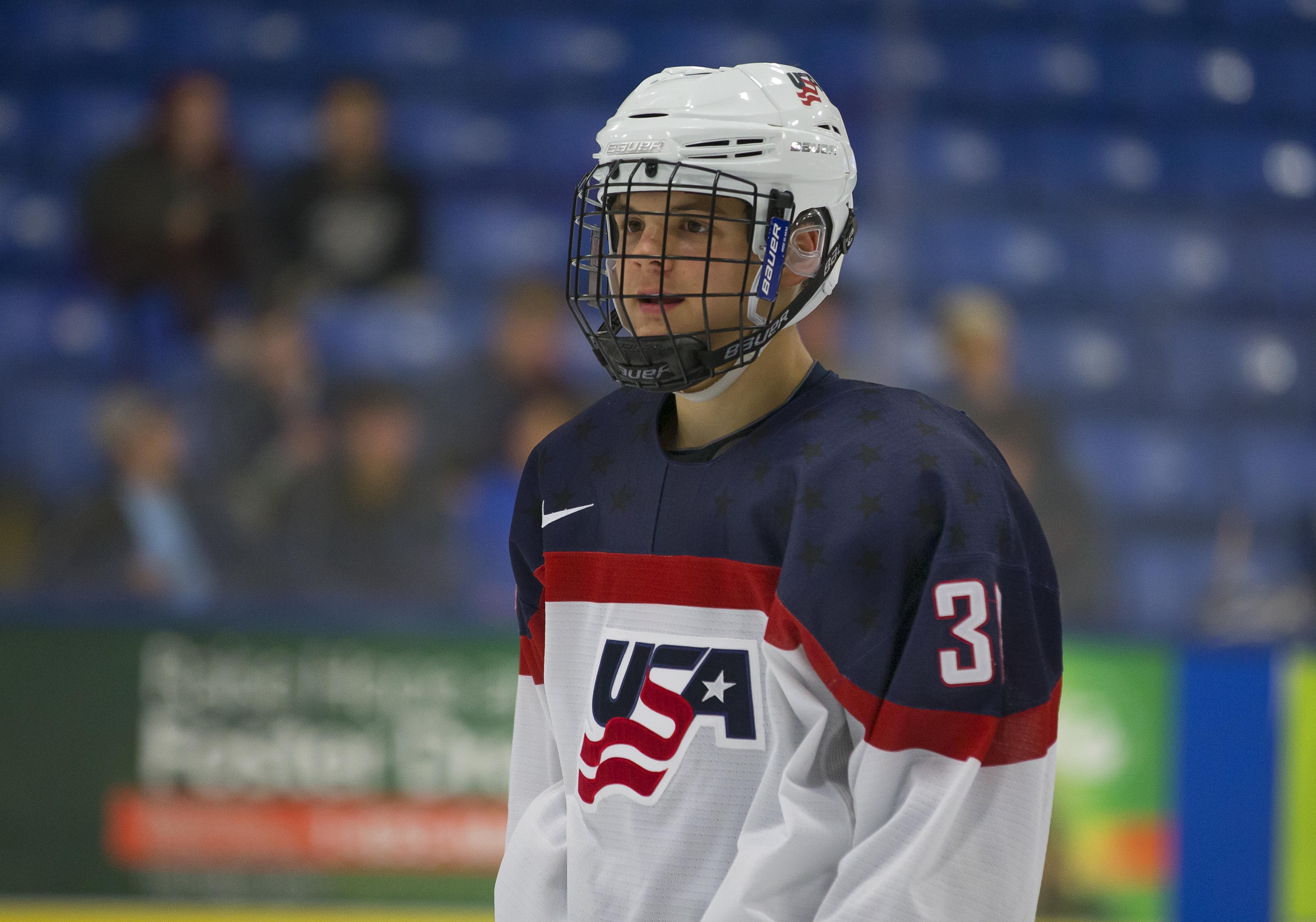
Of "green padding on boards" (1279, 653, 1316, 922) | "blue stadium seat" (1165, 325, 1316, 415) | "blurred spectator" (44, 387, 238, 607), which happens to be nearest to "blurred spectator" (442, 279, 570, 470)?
"blurred spectator" (44, 387, 238, 607)

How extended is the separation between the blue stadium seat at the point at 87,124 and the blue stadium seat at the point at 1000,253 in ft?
8.28

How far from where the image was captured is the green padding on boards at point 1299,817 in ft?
10.1

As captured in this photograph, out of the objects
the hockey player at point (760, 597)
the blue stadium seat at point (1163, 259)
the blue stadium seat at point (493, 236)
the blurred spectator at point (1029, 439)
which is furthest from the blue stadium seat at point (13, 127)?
the hockey player at point (760, 597)

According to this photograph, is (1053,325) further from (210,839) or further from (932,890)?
(932,890)

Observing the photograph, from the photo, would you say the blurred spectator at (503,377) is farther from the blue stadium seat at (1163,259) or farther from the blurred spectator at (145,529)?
the blue stadium seat at (1163,259)

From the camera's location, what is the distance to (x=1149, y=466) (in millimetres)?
4199

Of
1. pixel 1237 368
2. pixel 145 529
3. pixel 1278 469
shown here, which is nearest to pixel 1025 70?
pixel 1237 368

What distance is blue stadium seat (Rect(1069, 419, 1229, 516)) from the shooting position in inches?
163

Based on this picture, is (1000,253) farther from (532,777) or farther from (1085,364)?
(532,777)

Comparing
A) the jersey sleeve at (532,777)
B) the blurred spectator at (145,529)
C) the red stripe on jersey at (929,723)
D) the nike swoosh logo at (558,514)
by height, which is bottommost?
the blurred spectator at (145,529)

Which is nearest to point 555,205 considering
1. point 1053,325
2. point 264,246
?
point 264,246

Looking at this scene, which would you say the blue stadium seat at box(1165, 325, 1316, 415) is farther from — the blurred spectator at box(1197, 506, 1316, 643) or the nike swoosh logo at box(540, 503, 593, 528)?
the nike swoosh logo at box(540, 503, 593, 528)

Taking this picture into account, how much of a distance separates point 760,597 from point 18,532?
333 cm

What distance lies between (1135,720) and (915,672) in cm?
243
